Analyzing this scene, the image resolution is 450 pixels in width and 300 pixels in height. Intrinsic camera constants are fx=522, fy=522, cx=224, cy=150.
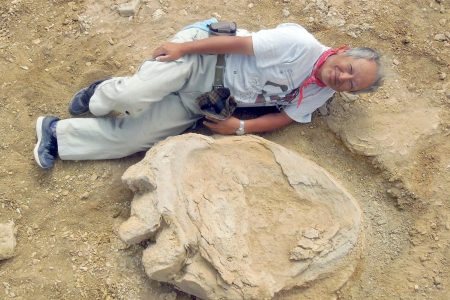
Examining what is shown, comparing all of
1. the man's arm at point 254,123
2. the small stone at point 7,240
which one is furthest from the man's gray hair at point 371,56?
the small stone at point 7,240

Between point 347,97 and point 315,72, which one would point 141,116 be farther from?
point 347,97

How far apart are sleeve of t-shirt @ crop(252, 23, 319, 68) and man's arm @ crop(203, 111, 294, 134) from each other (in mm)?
368

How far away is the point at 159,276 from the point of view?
2.64 meters

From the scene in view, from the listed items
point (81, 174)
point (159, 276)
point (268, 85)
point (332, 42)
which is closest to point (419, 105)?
point (332, 42)

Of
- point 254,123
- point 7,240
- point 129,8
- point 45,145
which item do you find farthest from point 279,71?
point 7,240

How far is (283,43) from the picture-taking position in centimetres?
287

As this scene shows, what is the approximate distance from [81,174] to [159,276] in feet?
2.96

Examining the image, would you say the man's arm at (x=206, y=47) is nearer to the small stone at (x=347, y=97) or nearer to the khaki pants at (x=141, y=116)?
the khaki pants at (x=141, y=116)

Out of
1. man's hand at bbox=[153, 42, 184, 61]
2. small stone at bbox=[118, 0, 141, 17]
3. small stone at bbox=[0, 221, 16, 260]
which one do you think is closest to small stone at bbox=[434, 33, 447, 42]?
man's hand at bbox=[153, 42, 184, 61]

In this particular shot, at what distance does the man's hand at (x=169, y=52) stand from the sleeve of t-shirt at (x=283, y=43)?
1.38 feet

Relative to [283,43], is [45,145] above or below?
below

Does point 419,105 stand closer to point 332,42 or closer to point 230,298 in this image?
point 332,42

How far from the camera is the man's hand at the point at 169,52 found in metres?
2.91

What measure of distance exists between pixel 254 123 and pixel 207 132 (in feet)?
1.11
